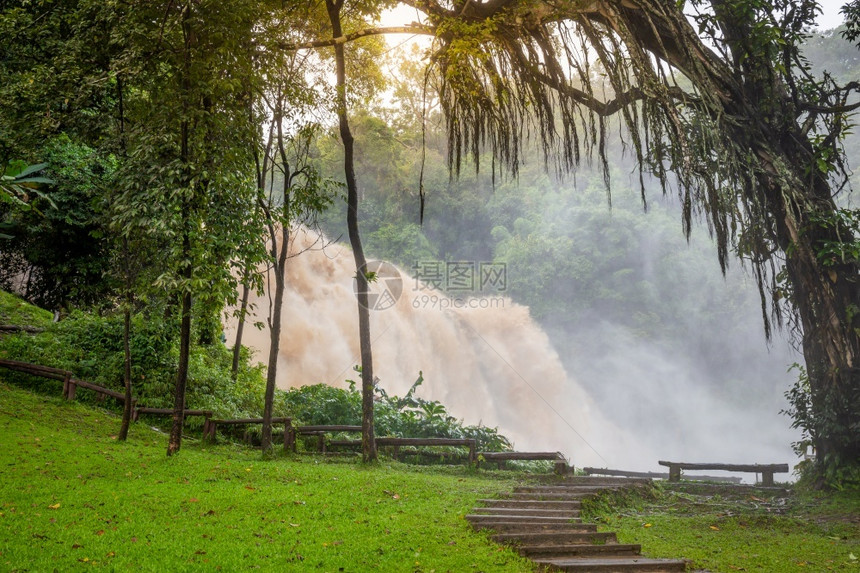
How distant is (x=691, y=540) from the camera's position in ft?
24.5

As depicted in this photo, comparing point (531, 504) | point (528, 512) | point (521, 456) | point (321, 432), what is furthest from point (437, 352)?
point (528, 512)

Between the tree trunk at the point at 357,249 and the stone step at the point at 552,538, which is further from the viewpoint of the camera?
the tree trunk at the point at 357,249

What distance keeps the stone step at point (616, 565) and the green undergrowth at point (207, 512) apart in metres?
0.35

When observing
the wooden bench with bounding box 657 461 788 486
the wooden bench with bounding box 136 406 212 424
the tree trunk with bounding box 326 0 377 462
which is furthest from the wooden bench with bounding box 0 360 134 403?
the wooden bench with bounding box 657 461 788 486

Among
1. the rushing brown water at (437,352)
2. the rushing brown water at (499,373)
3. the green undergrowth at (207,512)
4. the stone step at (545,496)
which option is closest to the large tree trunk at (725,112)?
the stone step at (545,496)

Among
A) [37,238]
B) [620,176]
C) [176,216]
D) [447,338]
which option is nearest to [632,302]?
[620,176]

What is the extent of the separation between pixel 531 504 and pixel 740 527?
275 cm

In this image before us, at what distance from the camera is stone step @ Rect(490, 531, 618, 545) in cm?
651

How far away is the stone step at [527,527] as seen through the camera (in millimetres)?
6770

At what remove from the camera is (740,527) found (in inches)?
333

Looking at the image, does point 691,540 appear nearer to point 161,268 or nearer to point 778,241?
point 778,241

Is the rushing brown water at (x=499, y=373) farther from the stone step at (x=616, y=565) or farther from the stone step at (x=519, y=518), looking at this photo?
the stone step at (x=616, y=565)

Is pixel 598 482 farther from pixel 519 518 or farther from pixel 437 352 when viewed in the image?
Result: pixel 437 352
